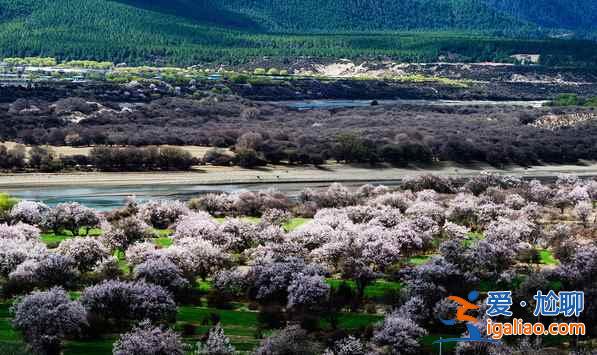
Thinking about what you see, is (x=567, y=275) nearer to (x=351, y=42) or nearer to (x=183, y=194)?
(x=183, y=194)

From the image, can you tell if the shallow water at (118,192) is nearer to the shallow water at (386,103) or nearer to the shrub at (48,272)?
the shrub at (48,272)

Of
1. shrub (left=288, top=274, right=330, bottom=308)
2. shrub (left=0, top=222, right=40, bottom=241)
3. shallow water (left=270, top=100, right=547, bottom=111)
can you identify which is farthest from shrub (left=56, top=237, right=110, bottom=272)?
shallow water (left=270, top=100, right=547, bottom=111)

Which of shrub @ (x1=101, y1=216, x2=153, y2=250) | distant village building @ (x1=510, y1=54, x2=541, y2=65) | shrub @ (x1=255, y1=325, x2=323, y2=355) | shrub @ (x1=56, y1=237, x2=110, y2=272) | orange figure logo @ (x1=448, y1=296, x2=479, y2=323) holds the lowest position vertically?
distant village building @ (x1=510, y1=54, x2=541, y2=65)

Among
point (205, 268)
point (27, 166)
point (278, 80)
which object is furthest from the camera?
point (278, 80)

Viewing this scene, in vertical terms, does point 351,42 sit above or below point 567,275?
below

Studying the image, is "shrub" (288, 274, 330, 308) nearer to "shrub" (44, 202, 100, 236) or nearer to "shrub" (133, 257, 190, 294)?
"shrub" (133, 257, 190, 294)

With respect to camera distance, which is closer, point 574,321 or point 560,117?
point 574,321

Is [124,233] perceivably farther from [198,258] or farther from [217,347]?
[217,347]

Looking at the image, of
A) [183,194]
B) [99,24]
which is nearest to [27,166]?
[183,194]
